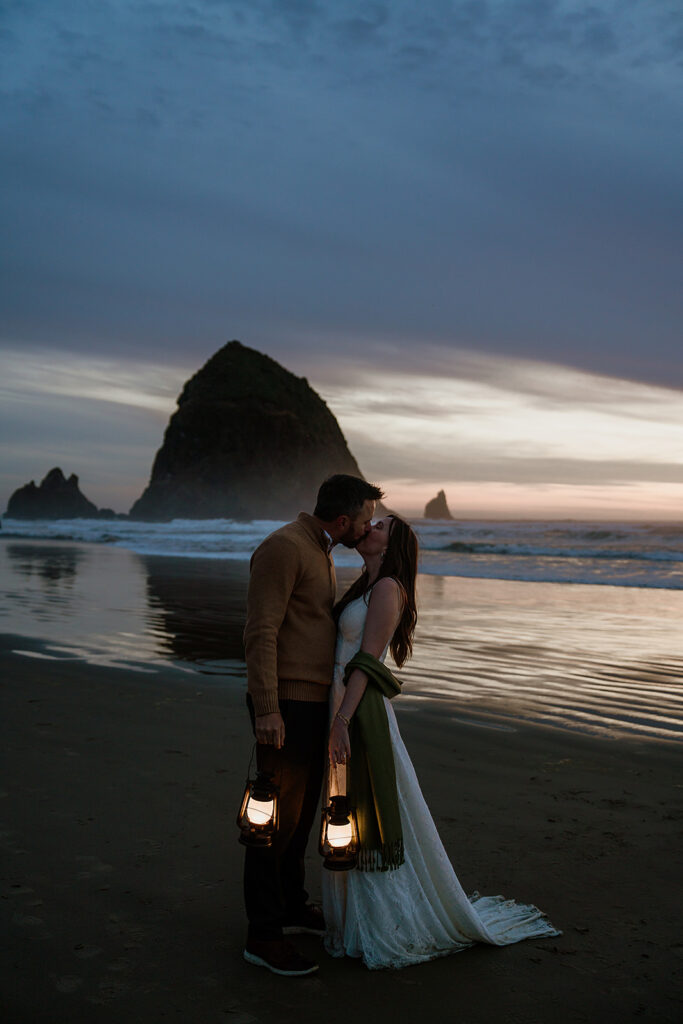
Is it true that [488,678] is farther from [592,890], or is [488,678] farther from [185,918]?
[185,918]

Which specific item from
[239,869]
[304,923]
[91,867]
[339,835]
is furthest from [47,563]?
[339,835]

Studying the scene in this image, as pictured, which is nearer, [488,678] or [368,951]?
[368,951]

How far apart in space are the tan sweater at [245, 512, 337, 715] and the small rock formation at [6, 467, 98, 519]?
108266 mm

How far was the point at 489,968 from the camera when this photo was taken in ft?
9.73

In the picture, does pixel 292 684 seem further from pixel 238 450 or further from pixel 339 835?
pixel 238 450

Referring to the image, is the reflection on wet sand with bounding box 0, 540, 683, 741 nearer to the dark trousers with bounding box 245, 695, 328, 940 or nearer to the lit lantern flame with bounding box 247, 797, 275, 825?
the dark trousers with bounding box 245, 695, 328, 940

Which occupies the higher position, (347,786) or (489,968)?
(347,786)

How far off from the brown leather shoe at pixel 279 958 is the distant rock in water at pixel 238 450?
272 feet

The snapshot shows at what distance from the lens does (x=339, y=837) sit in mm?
2873

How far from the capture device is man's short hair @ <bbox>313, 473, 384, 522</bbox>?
10.3ft

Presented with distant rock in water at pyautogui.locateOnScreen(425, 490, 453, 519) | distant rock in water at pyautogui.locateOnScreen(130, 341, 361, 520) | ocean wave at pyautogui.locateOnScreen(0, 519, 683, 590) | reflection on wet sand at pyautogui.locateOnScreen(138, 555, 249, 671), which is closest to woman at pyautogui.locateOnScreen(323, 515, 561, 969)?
reflection on wet sand at pyautogui.locateOnScreen(138, 555, 249, 671)

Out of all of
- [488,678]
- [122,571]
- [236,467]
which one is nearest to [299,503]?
[236,467]

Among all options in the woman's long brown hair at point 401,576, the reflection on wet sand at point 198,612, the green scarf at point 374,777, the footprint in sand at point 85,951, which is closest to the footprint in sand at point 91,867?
the footprint in sand at point 85,951

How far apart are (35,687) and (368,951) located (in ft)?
16.1
